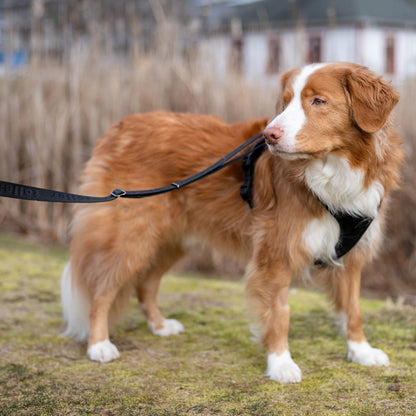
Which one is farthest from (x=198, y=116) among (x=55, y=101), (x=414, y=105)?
(x=55, y=101)

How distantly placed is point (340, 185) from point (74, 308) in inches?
69.9

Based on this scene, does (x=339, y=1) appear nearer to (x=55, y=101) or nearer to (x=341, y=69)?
(x=55, y=101)

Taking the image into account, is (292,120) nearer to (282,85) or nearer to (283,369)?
(282,85)

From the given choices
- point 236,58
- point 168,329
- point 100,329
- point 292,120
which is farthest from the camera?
point 236,58

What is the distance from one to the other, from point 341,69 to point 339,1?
69.6 ft

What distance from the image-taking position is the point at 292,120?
2477 millimetres

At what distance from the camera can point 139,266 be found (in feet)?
10.7

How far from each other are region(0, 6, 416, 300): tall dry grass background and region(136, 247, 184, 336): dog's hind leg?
246cm

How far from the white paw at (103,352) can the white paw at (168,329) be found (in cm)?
43

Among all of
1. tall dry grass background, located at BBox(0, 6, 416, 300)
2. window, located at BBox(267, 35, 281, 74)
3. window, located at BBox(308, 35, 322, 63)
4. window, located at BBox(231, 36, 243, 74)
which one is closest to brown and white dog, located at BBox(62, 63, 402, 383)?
tall dry grass background, located at BBox(0, 6, 416, 300)

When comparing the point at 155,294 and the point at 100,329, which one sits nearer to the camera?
the point at 100,329

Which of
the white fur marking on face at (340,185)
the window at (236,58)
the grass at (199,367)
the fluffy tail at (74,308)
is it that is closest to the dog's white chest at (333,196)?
the white fur marking on face at (340,185)

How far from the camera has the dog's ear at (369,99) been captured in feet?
8.15

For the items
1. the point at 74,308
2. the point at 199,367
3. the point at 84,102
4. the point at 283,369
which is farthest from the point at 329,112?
the point at 84,102
